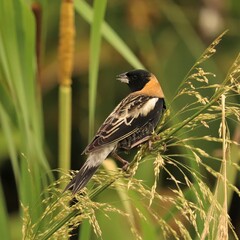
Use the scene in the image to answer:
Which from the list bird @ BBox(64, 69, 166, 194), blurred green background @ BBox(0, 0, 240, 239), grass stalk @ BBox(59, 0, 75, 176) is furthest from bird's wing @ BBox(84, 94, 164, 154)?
blurred green background @ BBox(0, 0, 240, 239)

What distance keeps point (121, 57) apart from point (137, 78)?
8.11 ft

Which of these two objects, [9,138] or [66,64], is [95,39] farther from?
[9,138]

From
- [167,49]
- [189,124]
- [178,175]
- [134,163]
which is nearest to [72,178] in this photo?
[134,163]

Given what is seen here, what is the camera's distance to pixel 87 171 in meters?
1.87

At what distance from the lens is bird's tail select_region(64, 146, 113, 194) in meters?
1.78

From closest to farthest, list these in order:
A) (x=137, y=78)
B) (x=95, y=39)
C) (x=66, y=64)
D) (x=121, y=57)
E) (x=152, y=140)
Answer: (x=152, y=140)
(x=95, y=39)
(x=66, y=64)
(x=137, y=78)
(x=121, y=57)

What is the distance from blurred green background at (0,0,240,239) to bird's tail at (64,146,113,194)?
241 centimetres

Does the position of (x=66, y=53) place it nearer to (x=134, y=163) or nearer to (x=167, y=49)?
(x=134, y=163)

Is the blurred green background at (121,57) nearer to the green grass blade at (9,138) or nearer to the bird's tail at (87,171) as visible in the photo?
the green grass blade at (9,138)

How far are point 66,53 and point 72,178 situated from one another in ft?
1.61

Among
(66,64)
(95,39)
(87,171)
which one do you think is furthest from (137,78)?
(87,171)

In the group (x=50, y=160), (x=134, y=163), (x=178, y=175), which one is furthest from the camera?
(x=50, y=160)

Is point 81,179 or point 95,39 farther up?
point 95,39

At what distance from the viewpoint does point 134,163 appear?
174cm
